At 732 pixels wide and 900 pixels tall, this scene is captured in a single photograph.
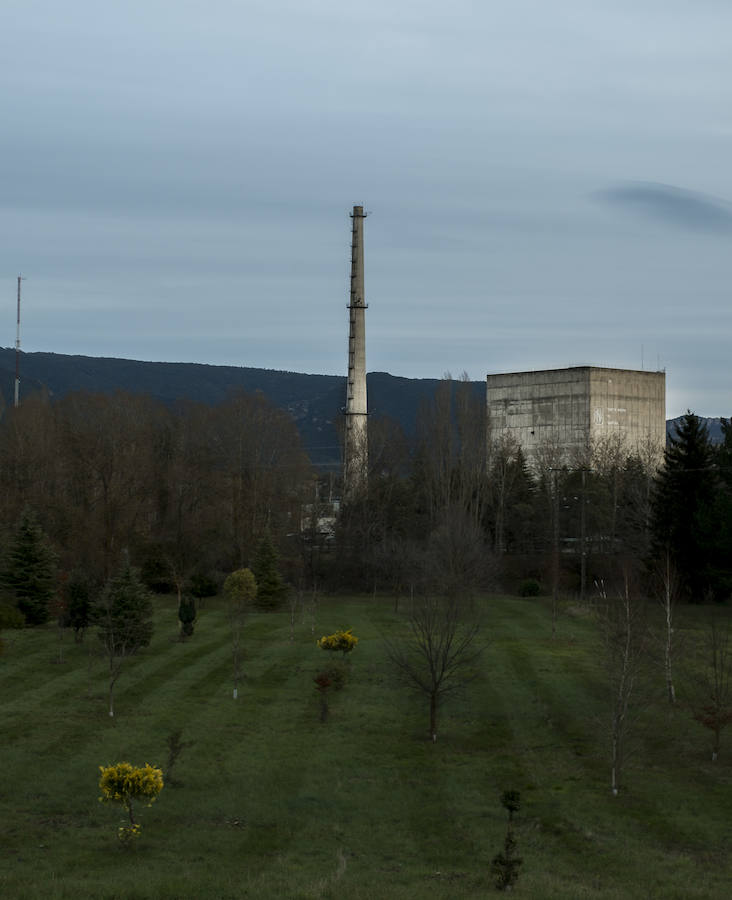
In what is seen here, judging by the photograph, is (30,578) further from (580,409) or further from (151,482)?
(580,409)

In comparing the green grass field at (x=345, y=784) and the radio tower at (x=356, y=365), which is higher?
the radio tower at (x=356, y=365)

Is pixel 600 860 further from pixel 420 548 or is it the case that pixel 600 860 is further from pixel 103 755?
pixel 420 548

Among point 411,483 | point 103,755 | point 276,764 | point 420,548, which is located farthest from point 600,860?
point 411,483

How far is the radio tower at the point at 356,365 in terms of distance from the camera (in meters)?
84.1

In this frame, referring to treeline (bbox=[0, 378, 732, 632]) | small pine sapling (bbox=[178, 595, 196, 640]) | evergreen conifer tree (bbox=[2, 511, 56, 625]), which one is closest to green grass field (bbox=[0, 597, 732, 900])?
small pine sapling (bbox=[178, 595, 196, 640])

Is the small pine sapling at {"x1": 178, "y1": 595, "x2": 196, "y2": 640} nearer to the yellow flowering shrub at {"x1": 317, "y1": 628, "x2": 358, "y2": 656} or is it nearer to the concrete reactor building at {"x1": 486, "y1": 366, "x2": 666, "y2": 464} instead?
the yellow flowering shrub at {"x1": 317, "y1": 628, "x2": 358, "y2": 656}

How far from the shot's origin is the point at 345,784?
87.8 ft

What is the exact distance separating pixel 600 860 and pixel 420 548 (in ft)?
160

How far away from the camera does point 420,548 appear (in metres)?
69.6

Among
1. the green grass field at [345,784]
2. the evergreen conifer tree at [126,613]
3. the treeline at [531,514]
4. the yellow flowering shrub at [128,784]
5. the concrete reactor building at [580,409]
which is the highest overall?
the concrete reactor building at [580,409]

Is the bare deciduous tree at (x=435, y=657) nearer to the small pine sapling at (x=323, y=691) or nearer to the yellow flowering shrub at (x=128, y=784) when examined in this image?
the small pine sapling at (x=323, y=691)

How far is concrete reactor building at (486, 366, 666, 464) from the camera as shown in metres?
106

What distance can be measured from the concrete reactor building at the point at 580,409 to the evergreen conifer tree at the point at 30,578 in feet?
193

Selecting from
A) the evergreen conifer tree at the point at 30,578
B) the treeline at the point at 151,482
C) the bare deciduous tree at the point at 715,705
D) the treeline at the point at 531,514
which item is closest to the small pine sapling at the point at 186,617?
the evergreen conifer tree at the point at 30,578
